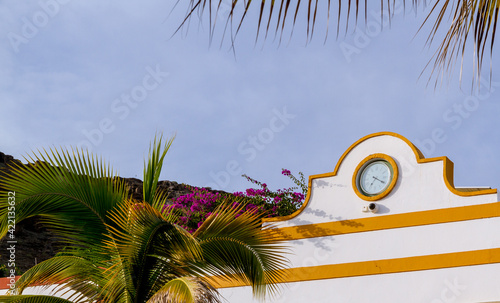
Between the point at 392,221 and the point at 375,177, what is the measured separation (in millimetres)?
972

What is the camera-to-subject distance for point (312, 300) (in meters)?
11.7

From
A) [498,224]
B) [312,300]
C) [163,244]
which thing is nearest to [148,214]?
[163,244]

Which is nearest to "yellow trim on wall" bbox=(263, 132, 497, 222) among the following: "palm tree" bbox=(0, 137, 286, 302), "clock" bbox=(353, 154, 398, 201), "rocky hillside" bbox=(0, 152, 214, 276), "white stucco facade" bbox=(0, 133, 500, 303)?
"white stucco facade" bbox=(0, 133, 500, 303)

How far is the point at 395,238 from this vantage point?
11305 mm

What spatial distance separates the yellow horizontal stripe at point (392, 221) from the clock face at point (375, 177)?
1.91 feet

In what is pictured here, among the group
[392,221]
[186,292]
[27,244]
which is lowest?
[186,292]

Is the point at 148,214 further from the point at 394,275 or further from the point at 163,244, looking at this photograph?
the point at 394,275

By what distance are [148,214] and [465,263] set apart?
5889 millimetres

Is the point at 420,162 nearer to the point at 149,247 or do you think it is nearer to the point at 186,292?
the point at 149,247

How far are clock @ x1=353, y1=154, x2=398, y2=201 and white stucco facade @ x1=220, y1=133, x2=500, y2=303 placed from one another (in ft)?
0.15

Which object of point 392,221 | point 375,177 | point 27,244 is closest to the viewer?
point 392,221

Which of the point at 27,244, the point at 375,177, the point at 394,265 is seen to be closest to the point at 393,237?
the point at 394,265

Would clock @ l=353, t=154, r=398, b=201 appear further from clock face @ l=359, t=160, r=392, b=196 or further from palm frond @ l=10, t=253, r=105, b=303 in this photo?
palm frond @ l=10, t=253, r=105, b=303

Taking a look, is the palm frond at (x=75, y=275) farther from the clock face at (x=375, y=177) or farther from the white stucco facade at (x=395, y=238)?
the clock face at (x=375, y=177)
